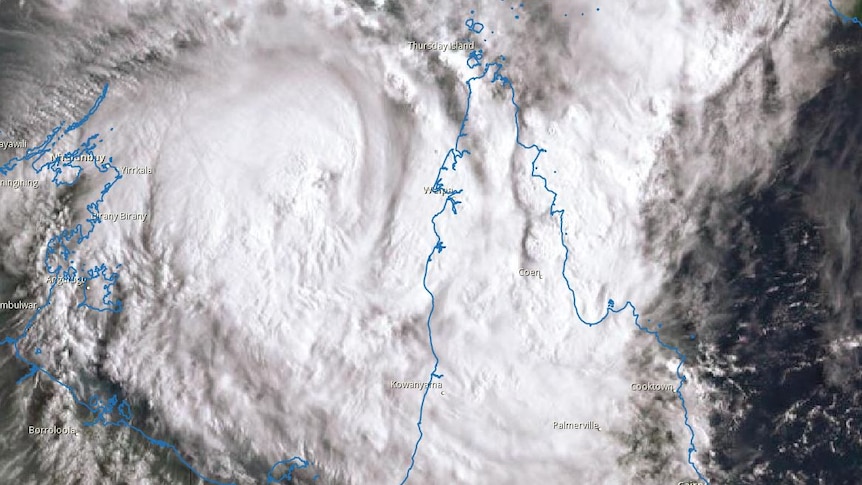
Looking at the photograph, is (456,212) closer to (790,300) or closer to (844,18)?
(790,300)

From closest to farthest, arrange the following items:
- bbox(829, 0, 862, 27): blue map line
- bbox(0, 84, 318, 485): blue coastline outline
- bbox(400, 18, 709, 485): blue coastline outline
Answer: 1. bbox(0, 84, 318, 485): blue coastline outline
2. bbox(400, 18, 709, 485): blue coastline outline
3. bbox(829, 0, 862, 27): blue map line

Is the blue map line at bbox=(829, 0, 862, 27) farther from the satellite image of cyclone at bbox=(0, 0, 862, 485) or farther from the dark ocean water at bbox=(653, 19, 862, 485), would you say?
the dark ocean water at bbox=(653, 19, 862, 485)

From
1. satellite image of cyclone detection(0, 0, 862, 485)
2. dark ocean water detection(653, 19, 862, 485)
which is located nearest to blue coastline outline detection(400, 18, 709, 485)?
satellite image of cyclone detection(0, 0, 862, 485)

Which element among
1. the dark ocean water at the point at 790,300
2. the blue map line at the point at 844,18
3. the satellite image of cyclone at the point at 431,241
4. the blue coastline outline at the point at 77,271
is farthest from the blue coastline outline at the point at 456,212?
the blue map line at the point at 844,18

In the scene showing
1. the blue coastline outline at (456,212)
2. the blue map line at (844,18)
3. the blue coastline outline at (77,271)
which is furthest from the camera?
the blue map line at (844,18)

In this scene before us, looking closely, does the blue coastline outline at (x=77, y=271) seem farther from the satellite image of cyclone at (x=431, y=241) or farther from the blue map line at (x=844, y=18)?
the blue map line at (x=844, y=18)

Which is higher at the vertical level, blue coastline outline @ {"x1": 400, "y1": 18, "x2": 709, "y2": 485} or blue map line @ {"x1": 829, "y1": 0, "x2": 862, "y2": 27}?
blue map line @ {"x1": 829, "y1": 0, "x2": 862, "y2": 27}
